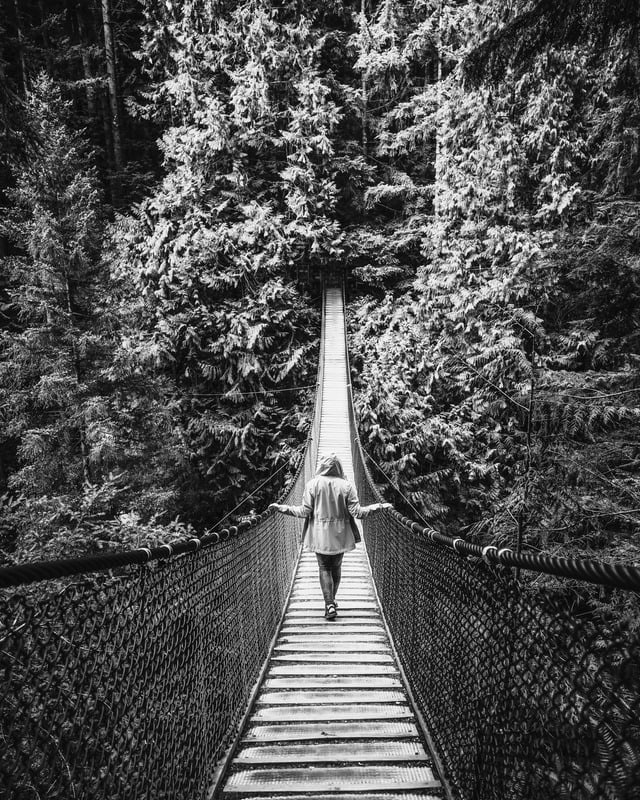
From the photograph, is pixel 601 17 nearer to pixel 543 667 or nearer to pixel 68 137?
pixel 543 667

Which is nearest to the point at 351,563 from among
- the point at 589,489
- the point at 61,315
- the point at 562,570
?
the point at 589,489

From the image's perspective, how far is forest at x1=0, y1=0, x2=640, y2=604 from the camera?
336cm

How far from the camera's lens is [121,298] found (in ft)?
22.6

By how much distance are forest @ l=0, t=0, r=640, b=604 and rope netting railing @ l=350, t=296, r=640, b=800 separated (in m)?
1.34

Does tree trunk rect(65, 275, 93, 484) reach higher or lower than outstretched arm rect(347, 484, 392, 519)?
higher

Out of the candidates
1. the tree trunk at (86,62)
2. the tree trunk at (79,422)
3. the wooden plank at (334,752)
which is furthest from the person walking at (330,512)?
the tree trunk at (86,62)

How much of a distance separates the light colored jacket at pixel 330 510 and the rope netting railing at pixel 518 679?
643 millimetres

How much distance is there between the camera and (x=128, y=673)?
1.19m

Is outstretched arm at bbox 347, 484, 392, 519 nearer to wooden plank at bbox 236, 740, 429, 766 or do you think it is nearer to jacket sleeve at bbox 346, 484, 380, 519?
jacket sleeve at bbox 346, 484, 380, 519

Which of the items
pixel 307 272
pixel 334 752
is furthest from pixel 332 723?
pixel 307 272

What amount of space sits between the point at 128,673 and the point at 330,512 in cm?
163

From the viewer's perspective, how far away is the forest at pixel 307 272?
3363 mm

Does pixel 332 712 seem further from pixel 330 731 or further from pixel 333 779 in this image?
pixel 333 779

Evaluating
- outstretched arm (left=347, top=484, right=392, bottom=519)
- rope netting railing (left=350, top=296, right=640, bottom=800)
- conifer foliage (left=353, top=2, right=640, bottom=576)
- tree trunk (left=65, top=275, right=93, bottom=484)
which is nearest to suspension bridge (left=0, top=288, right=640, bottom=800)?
rope netting railing (left=350, top=296, right=640, bottom=800)
